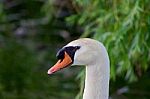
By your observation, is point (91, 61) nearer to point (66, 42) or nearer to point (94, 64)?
point (94, 64)

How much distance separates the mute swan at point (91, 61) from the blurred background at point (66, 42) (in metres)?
1.08

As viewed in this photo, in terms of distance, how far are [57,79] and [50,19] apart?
→ 1082 mm

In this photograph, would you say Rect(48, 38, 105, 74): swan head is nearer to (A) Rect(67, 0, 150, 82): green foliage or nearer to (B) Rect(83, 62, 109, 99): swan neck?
(B) Rect(83, 62, 109, 99): swan neck

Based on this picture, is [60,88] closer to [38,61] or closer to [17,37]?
[38,61]

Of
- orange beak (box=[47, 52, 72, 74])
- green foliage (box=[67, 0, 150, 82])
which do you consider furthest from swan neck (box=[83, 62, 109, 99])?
green foliage (box=[67, 0, 150, 82])

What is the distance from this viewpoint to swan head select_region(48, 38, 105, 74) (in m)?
2.62

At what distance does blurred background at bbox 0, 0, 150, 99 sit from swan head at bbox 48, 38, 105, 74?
3.61ft

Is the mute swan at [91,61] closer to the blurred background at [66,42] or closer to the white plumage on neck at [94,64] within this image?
the white plumage on neck at [94,64]

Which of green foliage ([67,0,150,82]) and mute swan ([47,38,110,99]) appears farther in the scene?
green foliage ([67,0,150,82])

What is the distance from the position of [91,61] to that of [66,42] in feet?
13.6

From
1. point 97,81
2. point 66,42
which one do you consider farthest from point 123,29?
point 66,42

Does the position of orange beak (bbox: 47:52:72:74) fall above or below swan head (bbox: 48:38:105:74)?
below

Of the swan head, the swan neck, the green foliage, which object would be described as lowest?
the swan neck

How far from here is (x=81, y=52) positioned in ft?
8.61
